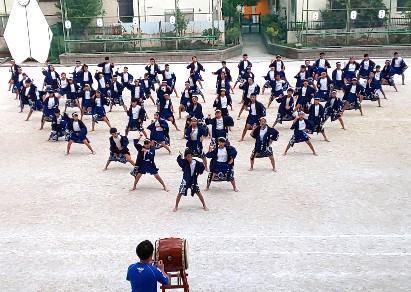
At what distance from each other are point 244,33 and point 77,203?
28.9 m

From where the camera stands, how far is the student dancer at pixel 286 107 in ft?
49.3

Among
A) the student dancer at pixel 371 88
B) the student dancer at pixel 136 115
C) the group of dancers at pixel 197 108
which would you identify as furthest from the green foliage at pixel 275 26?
the student dancer at pixel 136 115

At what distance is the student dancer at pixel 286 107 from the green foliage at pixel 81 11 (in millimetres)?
15891

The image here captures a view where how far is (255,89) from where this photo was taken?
55.4 ft

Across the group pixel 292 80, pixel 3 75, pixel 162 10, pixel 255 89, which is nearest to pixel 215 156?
pixel 255 89

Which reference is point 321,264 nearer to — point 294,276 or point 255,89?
point 294,276

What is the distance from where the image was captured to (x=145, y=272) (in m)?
5.52

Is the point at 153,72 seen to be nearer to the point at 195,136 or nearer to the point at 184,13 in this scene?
the point at 195,136

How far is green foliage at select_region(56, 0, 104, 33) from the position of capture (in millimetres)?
28406

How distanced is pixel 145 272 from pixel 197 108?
934cm

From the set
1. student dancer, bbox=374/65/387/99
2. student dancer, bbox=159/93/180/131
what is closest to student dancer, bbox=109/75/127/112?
student dancer, bbox=159/93/180/131

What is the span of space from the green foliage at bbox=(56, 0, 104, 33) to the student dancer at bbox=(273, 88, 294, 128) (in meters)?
15.9

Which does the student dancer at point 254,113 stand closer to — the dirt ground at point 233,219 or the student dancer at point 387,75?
the dirt ground at point 233,219

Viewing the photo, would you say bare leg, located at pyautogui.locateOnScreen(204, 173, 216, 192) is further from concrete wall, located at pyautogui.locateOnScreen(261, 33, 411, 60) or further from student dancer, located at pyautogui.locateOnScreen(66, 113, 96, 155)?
concrete wall, located at pyautogui.locateOnScreen(261, 33, 411, 60)
